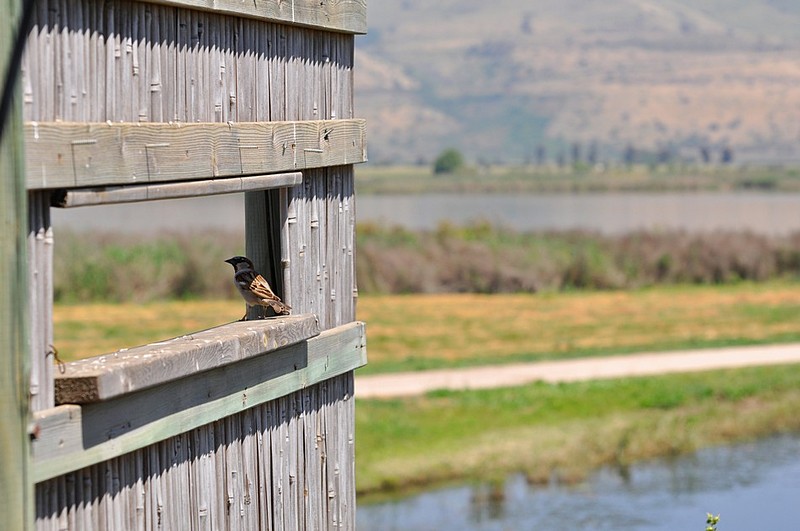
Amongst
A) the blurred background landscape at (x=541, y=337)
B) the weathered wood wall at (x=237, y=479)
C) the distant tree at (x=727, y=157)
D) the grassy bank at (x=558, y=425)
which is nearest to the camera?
the weathered wood wall at (x=237, y=479)

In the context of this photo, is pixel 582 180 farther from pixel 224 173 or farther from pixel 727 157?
pixel 224 173

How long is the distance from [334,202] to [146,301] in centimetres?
2471

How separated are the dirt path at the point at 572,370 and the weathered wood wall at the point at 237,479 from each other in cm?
1141

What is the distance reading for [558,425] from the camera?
50.2 ft

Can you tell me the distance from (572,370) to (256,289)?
14.7 meters

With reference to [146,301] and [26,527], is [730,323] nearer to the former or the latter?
[146,301]

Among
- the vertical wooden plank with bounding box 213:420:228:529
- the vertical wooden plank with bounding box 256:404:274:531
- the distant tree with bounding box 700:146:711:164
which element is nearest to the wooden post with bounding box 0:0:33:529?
the vertical wooden plank with bounding box 213:420:228:529

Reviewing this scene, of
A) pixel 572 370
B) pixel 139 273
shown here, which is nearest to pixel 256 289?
pixel 572 370

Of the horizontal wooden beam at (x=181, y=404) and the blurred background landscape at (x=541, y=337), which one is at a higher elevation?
the horizontal wooden beam at (x=181, y=404)

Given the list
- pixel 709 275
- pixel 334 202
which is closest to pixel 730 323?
pixel 709 275

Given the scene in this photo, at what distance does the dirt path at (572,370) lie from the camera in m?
17.3

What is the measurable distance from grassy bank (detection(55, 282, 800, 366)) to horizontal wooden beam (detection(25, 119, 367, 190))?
580 inches

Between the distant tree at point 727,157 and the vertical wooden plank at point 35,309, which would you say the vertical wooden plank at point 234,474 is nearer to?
the vertical wooden plank at point 35,309

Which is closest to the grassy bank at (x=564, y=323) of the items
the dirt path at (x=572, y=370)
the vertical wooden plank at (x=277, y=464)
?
the dirt path at (x=572, y=370)
